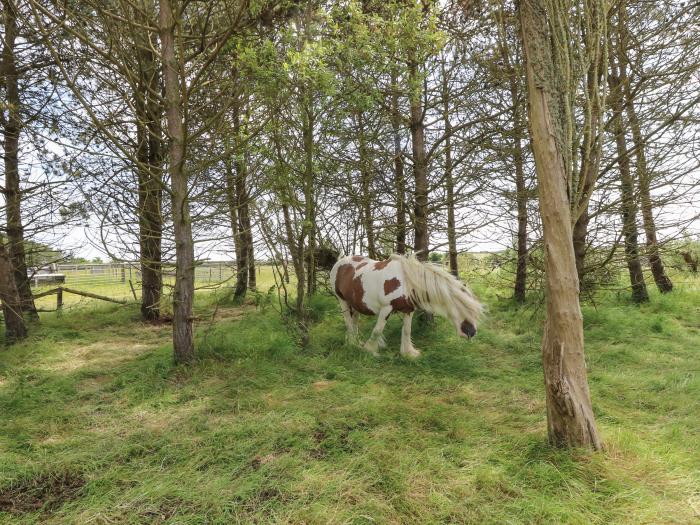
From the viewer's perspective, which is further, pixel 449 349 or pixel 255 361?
pixel 449 349

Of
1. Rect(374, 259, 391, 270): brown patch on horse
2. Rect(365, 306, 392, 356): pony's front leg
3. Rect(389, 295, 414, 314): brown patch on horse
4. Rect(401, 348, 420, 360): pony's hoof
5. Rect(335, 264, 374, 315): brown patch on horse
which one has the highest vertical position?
Rect(374, 259, 391, 270): brown patch on horse

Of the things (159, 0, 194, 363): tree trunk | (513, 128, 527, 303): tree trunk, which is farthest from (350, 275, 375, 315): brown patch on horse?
(513, 128, 527, 303): tree trunk

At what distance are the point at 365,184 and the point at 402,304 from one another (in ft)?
10.3

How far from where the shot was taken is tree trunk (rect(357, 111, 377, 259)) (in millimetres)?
7410

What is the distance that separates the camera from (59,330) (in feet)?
24.3

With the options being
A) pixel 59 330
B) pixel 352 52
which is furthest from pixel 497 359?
pixel 59 330

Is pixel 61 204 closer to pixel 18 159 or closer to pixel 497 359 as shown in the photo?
pixel 18 159

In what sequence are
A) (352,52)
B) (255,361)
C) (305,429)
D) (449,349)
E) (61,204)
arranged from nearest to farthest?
(305,429) → (352,52) → (255,361) → (449,349) → (61,204)

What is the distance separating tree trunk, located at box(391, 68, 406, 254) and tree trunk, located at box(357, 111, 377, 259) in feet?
1.86

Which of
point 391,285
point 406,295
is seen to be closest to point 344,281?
point 391,285

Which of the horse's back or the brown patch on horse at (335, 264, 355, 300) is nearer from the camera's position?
the horse's back

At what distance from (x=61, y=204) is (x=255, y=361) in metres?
5.37

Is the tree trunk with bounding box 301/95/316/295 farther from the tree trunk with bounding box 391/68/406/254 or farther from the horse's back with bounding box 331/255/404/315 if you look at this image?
the tree trunk with bounding box 391/68/406/254

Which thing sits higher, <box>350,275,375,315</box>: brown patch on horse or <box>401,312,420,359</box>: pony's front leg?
<box>350,275,375,315</box>: brown patch on horse
